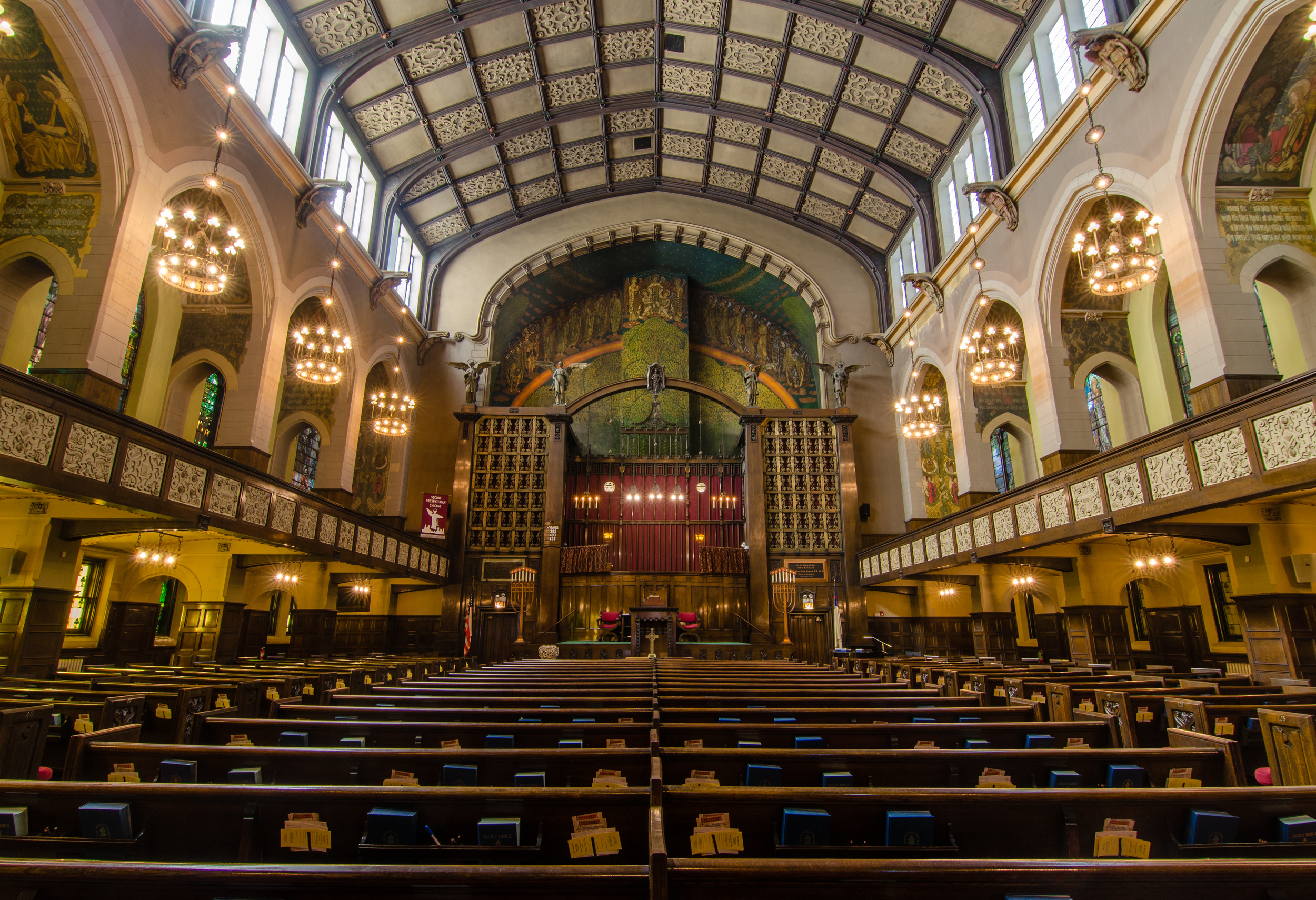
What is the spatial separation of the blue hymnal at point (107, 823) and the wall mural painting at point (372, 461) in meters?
16.7

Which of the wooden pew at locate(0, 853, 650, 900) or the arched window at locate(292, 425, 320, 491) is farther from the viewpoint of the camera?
the arched window at locate(292, 425, 320, 491)

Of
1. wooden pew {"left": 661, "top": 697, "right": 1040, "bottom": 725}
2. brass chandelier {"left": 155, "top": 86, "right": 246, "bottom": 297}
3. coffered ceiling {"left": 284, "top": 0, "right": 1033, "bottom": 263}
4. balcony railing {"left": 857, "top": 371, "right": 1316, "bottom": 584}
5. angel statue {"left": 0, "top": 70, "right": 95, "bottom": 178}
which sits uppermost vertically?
coffered ceiling {"left": 284, "top": 0, "right": 1033, "bottom": 263}

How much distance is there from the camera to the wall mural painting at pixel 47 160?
9.05 meters

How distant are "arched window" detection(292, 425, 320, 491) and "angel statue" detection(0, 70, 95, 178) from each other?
9882 mm

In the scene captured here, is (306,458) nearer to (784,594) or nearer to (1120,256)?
(784,594)

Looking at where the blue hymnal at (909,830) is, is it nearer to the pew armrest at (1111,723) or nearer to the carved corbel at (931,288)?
the pew armrest at (1111,723)

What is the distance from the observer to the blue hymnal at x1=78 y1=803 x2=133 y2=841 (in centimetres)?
258

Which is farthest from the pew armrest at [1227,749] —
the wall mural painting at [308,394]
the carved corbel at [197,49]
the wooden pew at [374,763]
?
the wall mural painting at [308,394]

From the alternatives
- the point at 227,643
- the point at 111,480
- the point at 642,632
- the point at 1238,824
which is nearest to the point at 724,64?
the point at 642,632

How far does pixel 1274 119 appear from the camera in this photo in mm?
9398

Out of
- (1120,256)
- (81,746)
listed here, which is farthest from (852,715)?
(1120,256)

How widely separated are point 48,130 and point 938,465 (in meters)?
21.4

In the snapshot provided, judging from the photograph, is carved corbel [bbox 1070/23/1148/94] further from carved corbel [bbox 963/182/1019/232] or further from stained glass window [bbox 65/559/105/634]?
stained glass window [bbox 65/559/105/634]

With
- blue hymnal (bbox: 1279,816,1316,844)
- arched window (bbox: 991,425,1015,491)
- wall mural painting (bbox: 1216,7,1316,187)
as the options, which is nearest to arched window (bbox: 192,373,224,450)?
blue hymnal (bbox: 1279,816,1316,844)
